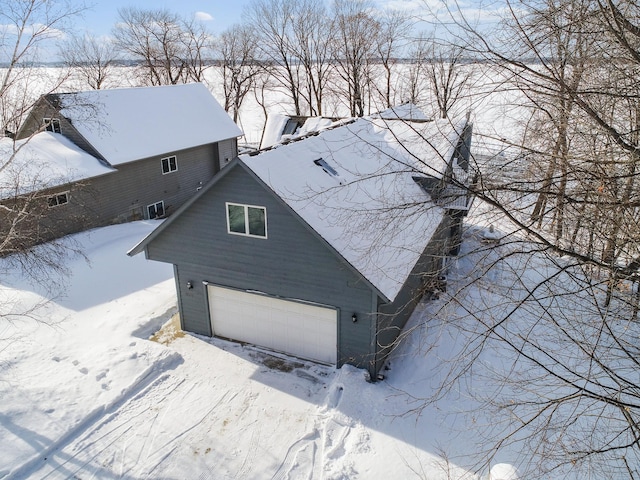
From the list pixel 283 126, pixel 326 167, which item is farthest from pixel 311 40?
pixel 326 167

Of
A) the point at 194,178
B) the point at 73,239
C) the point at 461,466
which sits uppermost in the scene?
the point at 194,178

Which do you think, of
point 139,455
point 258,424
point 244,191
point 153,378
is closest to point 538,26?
point 244,191

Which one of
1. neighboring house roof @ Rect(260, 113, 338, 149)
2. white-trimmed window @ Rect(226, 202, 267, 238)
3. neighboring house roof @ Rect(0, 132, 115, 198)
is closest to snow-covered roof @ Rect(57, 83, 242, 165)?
neighboring house roof @ Rect(0, 132, 115, 198)

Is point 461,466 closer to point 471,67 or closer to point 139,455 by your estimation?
point 139,455

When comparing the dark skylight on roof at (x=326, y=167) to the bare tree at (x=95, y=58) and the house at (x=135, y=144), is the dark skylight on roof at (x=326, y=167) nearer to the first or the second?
the house at (x=135, y=144)

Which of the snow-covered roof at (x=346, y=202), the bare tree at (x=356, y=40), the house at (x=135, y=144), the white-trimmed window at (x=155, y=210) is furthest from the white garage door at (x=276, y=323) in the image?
the bare tree at (x=356, y=40)
